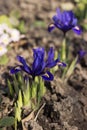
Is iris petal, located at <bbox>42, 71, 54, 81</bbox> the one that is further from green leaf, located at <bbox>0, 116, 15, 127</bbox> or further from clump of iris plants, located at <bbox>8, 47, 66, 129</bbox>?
green leaf, located at <bbox>0, 116, 15, 127</bbox>

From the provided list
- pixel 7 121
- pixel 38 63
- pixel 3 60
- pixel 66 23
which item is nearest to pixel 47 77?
pixel 38 63

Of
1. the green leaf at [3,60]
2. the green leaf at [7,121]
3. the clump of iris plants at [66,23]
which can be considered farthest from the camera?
the green leaf at [3,60]

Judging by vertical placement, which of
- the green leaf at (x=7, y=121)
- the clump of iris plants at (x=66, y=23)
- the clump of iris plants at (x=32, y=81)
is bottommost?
the green leaf at (x=7, y=121)

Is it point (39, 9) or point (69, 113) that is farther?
point (39, 9)

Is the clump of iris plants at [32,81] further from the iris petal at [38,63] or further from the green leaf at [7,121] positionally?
the green leaf at [7,121]

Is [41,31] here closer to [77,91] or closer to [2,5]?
[2,5]

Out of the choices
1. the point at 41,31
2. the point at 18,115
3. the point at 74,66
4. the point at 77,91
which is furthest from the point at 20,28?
the point at 18,115

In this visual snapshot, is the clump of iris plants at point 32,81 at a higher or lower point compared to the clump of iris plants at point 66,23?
lower

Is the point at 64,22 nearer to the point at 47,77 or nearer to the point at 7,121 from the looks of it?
the point at 47,77

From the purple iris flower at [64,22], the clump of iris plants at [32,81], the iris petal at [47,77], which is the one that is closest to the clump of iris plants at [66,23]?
the purple iris flower at [64,22]
